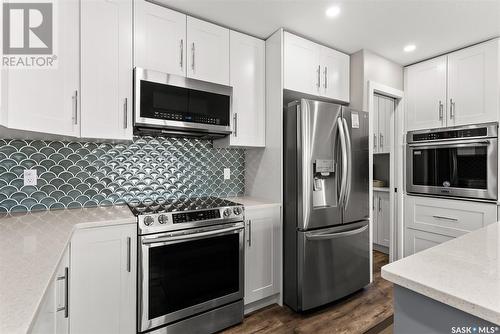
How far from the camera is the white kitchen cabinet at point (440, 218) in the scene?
8.25 ft

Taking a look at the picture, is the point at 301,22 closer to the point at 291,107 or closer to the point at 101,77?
the point at 291,107

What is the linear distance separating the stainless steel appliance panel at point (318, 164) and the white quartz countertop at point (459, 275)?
1.07 metres

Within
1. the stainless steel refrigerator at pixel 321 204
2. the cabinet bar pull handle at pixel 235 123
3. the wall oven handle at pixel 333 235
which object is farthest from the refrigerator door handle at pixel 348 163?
the cabinet bar pull handle at pixel 235 123

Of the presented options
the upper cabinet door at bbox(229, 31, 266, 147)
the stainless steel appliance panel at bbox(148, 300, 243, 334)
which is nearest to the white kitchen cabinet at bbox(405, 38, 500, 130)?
the upper cabinet door at bbox(229, 31, 266, 147)

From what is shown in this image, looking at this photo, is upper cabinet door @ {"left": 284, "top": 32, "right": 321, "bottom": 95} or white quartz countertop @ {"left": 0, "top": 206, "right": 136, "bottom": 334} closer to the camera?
white quartz countertop @ {"left": 0, "top": 206, "right": 136, "bottom": 334}

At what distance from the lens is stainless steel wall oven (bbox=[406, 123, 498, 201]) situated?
245 cm

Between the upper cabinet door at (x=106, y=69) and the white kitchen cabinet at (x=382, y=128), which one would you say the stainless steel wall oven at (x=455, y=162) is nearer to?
the white kitchen cabinet at (x=382, y=128)

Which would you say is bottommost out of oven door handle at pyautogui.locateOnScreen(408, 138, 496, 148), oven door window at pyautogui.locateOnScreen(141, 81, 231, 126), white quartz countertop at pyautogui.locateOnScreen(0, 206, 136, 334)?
white quartz countertop at pyautogui.locateOnScreen(0, 206, 136, 334)

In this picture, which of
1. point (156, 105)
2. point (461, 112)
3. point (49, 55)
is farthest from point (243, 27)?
point (461, 112)

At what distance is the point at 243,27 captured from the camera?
2.32 metres

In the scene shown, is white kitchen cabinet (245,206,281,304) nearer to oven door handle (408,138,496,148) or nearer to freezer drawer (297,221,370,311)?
freezer drawer (297,221,370,311)

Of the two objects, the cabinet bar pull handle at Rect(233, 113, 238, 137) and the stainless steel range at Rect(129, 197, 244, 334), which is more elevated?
the cabinet bar pull handle at Rect(233, 113, 238, 137)

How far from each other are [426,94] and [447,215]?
1.38m

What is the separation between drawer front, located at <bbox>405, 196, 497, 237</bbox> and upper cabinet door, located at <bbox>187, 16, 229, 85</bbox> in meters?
2.62
